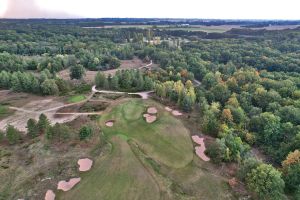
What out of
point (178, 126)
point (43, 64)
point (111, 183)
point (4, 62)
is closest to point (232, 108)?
point (178, 126)

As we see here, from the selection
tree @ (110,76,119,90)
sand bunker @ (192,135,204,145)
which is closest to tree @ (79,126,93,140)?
sand bunker @ (192,135,204,145)

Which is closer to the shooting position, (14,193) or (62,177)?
(14,193)

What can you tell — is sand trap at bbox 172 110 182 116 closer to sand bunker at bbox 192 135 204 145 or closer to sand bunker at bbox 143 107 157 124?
sand bunker at bbox 143 107 157 124

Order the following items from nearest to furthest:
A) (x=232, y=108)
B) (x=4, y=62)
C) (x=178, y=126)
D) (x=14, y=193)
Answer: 1. (x=14, y=193)
2. (x=178, y=126)
3. (x=232, y=108)
4. (x=4, y=62)

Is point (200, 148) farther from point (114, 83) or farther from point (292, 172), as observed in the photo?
point (114, 83)

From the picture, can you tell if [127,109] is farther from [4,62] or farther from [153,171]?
[4,62]

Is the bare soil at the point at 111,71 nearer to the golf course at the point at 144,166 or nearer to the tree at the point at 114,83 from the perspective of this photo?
the tree at the point at 114,83
